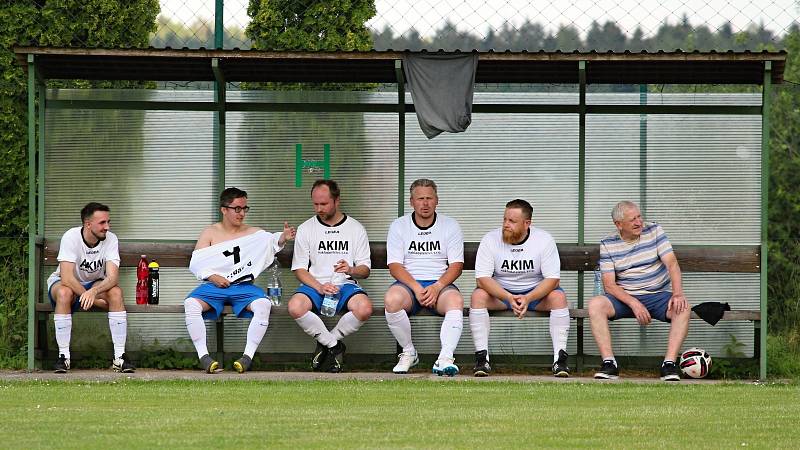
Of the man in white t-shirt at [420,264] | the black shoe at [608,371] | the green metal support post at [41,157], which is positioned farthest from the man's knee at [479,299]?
the green metal support post at [41,157]

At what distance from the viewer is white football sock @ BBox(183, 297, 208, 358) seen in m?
10.6

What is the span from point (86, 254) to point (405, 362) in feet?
8.84

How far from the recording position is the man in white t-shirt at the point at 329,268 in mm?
10664

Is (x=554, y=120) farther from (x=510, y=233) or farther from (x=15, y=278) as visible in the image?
(x=15, y=278)

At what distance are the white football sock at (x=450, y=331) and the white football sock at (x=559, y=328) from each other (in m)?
0.72

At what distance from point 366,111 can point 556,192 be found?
5.75 feet

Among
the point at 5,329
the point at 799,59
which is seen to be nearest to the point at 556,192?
the point at 5,329

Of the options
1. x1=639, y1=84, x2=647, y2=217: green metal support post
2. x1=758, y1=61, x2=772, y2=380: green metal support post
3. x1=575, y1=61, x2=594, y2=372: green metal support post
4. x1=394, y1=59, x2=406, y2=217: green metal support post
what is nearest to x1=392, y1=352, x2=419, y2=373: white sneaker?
x1=394, y1=59, x2=406, y2=217: green metal support post

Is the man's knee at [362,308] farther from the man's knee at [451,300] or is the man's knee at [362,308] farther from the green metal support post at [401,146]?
the green metal support post at [401,146]

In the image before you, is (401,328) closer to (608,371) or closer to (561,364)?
(561,364)

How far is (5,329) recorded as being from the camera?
11.8m

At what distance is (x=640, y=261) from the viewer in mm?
10586

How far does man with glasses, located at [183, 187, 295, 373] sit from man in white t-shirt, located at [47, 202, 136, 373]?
1.90ft

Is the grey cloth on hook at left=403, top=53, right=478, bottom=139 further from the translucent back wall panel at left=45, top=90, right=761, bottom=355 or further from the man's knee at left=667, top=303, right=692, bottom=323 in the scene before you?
the man's knee at left=667, top=303, right=692, bottom=323
